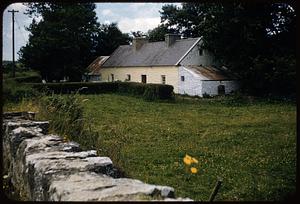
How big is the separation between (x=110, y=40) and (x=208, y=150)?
37.0 meters

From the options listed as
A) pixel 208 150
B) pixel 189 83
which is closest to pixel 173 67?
pixel 189 83

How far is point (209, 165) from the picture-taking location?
8266 mm

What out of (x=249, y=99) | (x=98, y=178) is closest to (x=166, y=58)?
(x=249, y=99)

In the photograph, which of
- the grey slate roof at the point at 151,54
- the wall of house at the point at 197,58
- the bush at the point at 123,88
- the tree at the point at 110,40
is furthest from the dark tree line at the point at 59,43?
the wall of house at the point at 197,58

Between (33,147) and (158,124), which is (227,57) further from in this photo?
(33,147)

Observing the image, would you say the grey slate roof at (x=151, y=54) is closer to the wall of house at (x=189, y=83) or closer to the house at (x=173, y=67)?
the house at (x=173, y=67)

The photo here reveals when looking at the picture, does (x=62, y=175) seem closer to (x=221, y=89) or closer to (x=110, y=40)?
(x=221, y=89)

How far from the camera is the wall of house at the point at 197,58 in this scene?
3346 cm

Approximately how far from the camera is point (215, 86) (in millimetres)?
30312

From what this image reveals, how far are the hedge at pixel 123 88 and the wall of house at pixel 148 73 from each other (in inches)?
171

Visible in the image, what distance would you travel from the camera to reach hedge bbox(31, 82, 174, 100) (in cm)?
2689

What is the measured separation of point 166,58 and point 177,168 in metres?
27.9

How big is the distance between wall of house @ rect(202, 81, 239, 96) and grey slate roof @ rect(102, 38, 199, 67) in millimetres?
4675

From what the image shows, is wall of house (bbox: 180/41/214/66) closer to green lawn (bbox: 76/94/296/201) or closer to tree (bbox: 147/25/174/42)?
tree (bbox: 147/25/174/42)
